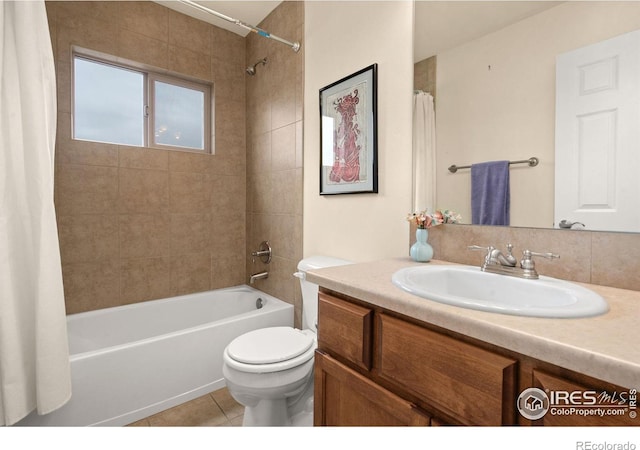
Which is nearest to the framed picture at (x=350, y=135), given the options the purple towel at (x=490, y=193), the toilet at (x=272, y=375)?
the purple towel at (x=490, y=193)

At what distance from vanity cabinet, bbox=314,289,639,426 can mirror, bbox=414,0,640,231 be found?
2.04ft

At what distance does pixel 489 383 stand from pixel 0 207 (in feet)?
5.73

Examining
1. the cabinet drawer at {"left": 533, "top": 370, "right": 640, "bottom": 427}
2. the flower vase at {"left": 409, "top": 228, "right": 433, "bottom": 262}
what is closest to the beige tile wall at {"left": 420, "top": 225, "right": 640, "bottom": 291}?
the flower vase at {"left": 409, "top": 228, "right": 433, "bottom": 262}

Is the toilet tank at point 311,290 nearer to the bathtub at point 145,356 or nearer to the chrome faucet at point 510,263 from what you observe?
the bathtub at point 145,356

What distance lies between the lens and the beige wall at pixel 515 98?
92 cm

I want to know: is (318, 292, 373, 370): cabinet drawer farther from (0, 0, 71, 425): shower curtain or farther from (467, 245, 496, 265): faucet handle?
(0, 0, 71, 425): shower curtain

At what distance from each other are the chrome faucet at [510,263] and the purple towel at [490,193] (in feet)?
0.44

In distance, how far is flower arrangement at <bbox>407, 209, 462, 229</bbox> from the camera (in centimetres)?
123

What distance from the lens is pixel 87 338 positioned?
1953 millimetres

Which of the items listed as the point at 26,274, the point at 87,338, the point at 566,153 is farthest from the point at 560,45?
the point at 87,338

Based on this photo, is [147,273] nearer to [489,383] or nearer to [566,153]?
[489,383]

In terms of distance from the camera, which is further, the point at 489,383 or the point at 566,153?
the point at 566,153

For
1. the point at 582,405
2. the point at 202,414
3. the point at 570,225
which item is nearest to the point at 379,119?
the point at 570,225
